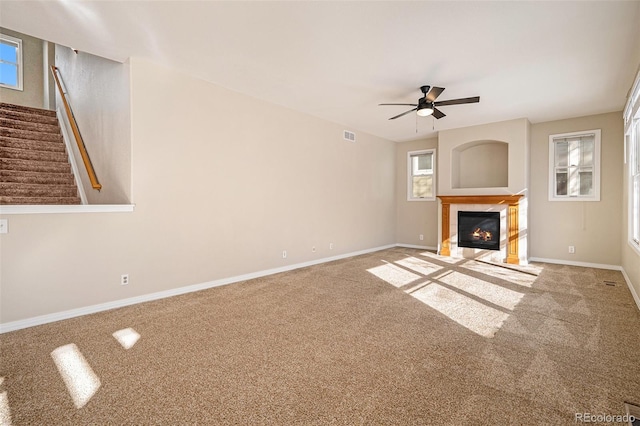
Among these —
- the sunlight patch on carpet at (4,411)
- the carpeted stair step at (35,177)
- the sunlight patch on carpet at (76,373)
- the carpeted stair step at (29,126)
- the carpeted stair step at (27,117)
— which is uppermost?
the carpeted stair step at (27,117)

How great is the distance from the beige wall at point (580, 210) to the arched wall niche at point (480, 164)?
550mm

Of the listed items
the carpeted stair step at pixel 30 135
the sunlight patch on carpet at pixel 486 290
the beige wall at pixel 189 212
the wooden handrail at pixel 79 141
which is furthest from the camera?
the carpeted stair step at pixel 30 135

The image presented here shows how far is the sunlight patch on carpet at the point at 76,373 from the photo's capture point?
5.97 ft

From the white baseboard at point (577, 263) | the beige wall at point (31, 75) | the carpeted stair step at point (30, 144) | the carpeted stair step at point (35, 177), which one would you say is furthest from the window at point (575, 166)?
the beige wall at point (31, 75)

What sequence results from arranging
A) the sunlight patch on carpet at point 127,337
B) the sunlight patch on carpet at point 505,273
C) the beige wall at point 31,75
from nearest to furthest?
the sunlight patch on carpet at point 127,337, the sunlight patch on carpet at point 505,273, the beige wall at point 31,75

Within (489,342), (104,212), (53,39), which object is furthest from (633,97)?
(53,39)

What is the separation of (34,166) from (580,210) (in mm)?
A: 9425

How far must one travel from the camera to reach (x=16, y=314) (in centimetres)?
281

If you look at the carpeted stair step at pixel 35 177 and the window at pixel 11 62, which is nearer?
the carpeted stair step at pixel 35 177

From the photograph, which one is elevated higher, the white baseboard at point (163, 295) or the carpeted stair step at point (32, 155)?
the carpeted stair step at point (32, 155)

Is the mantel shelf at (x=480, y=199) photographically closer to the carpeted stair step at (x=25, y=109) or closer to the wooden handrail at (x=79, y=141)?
the wooden handrail at (x=79, y=141)

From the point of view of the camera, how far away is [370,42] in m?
3.12

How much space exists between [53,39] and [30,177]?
2.39m

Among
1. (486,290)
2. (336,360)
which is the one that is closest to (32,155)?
(336,360)
